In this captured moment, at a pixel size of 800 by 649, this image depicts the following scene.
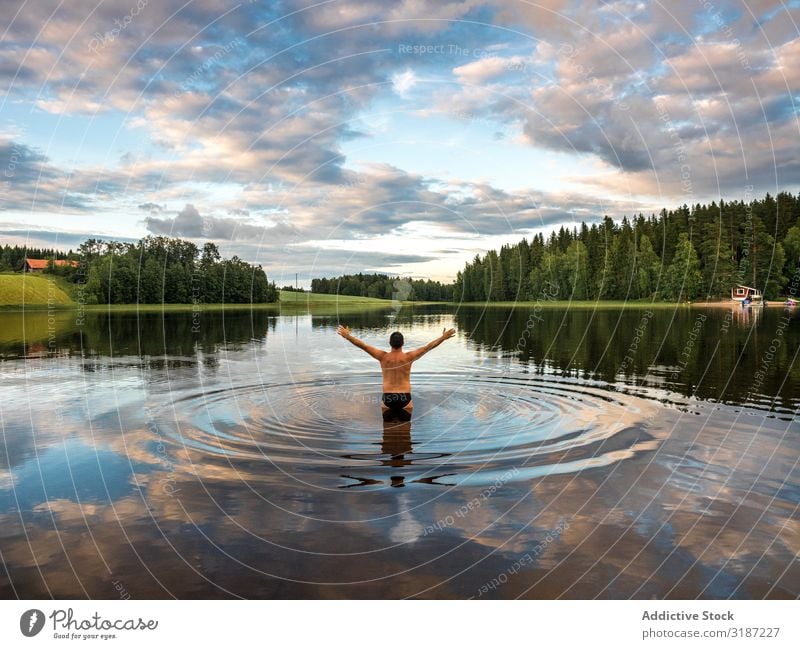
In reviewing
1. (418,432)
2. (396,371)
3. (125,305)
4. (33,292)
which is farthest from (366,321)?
(33,292)

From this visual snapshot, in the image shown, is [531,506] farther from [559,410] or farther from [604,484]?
[559,410]

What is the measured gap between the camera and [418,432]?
59.5 ft

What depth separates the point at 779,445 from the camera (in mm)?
16234

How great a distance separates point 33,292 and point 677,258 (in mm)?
166755

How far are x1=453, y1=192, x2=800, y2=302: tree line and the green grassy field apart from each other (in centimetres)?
10687

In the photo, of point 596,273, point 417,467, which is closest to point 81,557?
point 417,467

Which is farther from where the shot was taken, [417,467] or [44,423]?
[44,423]

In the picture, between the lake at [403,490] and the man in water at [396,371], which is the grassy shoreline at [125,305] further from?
the man in water at [396,371]

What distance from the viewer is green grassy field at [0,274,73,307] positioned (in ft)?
498

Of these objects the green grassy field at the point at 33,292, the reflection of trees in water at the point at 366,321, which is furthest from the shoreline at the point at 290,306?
the reflection of trees in water at the point at 366,321

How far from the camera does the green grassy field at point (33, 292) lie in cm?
15175

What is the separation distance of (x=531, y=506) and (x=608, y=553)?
2320 millimetres

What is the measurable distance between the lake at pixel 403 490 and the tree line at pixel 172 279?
128 metres

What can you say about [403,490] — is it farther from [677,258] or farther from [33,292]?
[33,292]
